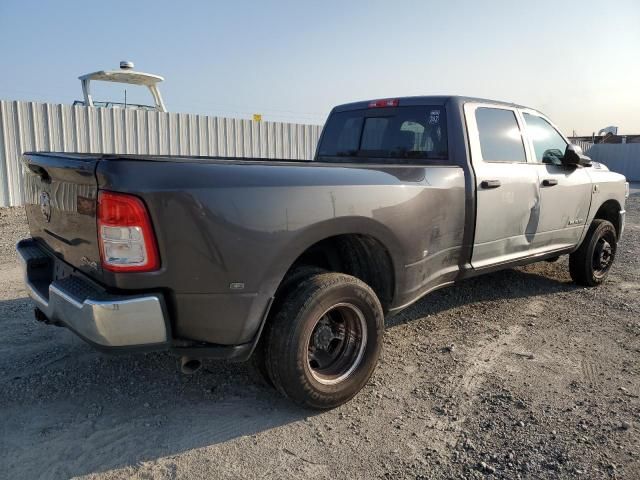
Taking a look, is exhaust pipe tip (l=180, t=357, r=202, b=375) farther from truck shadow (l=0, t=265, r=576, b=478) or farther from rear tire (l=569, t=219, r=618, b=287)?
rear tire (l=569, t=219, r=618, b=287)

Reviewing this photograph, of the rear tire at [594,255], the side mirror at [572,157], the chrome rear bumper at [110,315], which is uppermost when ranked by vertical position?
the side mirror at [572,157]

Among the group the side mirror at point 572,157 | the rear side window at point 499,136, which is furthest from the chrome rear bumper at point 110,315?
the side mirror at point 572,157

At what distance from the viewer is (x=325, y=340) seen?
3.14m

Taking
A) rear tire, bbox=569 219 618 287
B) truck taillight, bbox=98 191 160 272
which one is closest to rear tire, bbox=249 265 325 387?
truck taillight, bbox=98 191 160 272

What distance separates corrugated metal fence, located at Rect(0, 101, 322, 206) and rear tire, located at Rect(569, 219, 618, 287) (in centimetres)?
940

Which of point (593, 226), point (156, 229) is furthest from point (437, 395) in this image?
point (593, 226)

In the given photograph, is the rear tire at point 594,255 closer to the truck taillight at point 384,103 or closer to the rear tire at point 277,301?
the truck taillight at point 384,103

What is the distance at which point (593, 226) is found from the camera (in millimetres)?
5711

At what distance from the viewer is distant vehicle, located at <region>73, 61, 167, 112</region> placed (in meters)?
12.0

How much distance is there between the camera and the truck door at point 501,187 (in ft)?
13.5

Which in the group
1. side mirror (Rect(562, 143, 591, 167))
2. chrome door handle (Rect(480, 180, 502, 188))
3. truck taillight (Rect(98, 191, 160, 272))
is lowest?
truck taillight (Rect(98, 191, 160, 272))

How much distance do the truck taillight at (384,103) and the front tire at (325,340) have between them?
2073 millimetres

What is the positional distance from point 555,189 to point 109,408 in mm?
4148

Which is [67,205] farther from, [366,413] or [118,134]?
[118,134]
